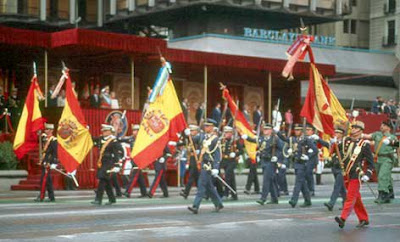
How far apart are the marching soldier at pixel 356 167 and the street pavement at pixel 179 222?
0.31m

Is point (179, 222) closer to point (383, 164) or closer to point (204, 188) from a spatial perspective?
point (204, 188)

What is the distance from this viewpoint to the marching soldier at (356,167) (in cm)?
1471

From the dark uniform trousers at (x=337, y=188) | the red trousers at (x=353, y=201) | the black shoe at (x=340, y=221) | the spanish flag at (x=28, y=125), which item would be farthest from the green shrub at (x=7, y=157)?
the black shoe at (x=340, y=221)

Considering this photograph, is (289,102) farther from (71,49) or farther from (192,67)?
(71,49)

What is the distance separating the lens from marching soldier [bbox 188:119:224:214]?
17406mm

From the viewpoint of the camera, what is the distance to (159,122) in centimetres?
2091

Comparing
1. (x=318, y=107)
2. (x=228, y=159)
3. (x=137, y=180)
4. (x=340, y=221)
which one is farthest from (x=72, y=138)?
(x=340, y=221)

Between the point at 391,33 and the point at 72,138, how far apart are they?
4919 centimetres

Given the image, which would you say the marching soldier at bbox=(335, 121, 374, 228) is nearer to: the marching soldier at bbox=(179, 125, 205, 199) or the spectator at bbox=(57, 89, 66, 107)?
the marching soldier at bbox=(179, 125, 205, 199)

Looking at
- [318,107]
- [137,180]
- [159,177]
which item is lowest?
[137,180]

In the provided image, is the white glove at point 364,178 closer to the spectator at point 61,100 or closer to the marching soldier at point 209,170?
the marching soldier at point 209,170

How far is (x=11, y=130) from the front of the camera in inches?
1145

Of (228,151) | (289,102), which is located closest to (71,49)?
(228,151)

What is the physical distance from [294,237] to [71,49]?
18323mm
